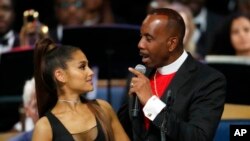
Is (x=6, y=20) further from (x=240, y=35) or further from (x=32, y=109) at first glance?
(x=32, y=109)

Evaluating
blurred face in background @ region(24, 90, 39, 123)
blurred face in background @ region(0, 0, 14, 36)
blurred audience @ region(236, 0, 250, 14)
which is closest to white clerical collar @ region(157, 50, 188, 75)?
blurred face in background @ region(24, 90, 39, 123)

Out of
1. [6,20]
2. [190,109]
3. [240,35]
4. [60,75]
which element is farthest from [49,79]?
[6,20]

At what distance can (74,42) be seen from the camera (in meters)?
5.21

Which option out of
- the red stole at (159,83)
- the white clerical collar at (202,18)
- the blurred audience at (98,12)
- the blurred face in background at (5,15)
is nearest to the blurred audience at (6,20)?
the blurred face in background at (5,15)

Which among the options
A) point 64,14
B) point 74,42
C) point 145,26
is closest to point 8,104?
point 74,42

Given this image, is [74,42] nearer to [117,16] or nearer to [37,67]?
[117,16]

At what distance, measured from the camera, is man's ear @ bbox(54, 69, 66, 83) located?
314 cm

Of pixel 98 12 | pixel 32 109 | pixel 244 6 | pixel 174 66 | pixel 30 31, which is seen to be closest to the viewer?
pixel 174 66

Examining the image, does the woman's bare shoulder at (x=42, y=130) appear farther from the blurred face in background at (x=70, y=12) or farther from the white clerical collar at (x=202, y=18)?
the white clerical collar at (x=202, y=18)

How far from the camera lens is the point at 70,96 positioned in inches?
124

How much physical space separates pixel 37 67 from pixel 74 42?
205cm

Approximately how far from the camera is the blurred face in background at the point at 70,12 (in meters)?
6.44

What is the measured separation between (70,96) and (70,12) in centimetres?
338

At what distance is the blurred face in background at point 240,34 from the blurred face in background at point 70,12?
59.9 inches
